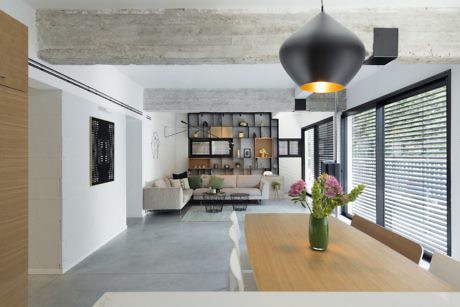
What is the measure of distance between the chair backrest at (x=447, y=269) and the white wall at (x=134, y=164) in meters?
5.33

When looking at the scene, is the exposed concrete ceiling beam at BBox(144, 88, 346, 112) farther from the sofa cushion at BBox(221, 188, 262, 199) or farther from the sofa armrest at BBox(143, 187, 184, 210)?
the sofa cushion at BBox(221, 188, 262, 199)

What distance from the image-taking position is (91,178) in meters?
3.93

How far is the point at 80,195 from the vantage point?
3.67 meters

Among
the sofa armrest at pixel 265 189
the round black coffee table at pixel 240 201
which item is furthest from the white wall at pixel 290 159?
the round black coffee table at pixel 240 201

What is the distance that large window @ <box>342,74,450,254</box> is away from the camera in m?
3.40

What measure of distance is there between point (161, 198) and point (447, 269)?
17.1 ft

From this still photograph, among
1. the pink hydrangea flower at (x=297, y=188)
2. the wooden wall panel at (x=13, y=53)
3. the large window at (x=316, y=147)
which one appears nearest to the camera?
the wooden wall panel at (x=13, y=53)

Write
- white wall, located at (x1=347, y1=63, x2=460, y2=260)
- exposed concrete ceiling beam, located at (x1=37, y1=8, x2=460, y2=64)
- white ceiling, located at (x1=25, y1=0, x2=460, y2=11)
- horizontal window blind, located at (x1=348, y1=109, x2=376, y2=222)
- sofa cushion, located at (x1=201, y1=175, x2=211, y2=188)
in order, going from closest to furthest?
white ceiling, located at (x1=25, y1=0, x2=460, y2=11) < exposed concrete ceiling beam, located at (x1=37, y1=8, x2=460, y2=64) < white wall, located at (x1=347, y1=63, x2=460, y2=260) < horizontal window blind, located at (x1=348, y1=109, x2=376, y2=222) < sofa cushion, located at (x1=201, y1=175, x2=211, y2=188)

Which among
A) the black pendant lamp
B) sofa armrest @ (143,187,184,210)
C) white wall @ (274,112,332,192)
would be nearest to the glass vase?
the black pendant lamp

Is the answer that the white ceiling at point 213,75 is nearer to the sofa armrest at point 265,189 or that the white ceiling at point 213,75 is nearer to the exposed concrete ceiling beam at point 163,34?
the exposed concrete ceiling beam at point 163,34

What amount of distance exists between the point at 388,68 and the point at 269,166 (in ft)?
17.5

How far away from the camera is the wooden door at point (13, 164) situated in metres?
1.80

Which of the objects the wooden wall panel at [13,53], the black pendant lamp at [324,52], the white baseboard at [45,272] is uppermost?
the wooden wall panel at [13,53]

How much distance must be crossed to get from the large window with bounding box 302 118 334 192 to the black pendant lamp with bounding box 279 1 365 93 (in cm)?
595
